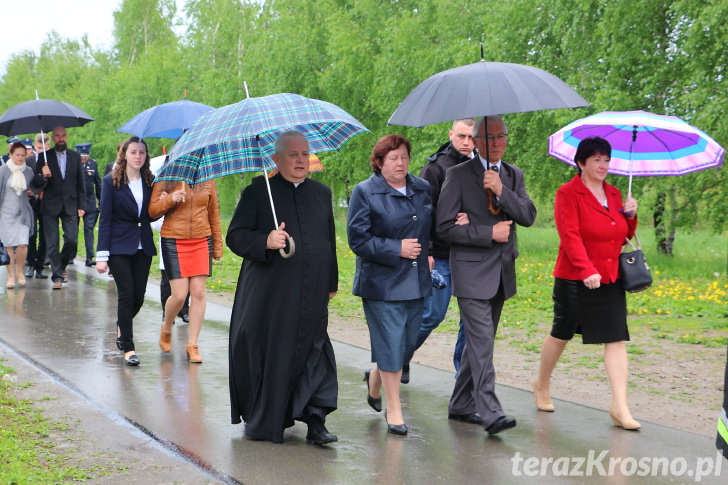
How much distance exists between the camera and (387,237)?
616 centimetres

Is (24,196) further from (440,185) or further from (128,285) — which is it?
(440,185)

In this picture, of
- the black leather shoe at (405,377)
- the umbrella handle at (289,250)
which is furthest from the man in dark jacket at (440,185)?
the umbrella handle at (289,250)

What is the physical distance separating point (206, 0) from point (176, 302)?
121ft

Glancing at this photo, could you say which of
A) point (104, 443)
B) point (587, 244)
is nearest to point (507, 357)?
point (587, 244)

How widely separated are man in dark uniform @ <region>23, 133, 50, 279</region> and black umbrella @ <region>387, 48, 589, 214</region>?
9148mm

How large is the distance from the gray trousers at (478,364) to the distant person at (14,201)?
29.3ft

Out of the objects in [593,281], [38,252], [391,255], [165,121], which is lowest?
Answer: [38,252]

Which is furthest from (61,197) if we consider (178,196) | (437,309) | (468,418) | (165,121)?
(468,418)

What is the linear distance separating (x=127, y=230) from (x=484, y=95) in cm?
398

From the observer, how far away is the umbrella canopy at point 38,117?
41.9ft

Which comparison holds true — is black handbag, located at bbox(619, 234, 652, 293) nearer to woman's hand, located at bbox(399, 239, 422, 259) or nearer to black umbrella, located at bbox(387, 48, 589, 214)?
black umbrella, located at bbox(387, 48, 589, 214)

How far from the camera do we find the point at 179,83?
4244cm

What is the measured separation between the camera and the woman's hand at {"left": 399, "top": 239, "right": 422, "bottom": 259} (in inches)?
237

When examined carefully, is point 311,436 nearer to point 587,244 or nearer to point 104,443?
point 104,443
